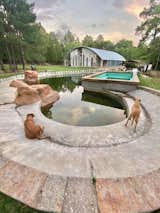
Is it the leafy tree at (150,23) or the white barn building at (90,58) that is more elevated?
the leafy tree at (150,23)

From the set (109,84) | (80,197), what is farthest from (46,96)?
(80,197)

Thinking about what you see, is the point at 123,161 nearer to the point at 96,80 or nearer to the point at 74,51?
the point at 96,80

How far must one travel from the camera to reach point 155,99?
7328mm

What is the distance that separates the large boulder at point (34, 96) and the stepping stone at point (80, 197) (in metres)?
5.15

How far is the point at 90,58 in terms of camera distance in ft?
113

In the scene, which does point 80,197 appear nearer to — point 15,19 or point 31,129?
point 31,129

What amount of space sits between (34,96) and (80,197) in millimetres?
5892

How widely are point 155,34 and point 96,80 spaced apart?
43.7 ft

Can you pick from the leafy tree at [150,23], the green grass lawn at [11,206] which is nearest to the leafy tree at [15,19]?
the leafy tree at [150,23]

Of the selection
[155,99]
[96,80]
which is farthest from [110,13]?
[155,99]

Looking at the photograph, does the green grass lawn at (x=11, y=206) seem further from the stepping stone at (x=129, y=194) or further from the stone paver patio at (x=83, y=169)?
the stepping stone at (x=129, y=194)

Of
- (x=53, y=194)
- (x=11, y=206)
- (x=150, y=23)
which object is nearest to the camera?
(x=11, y=206)

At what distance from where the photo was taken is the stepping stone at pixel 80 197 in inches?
77.8

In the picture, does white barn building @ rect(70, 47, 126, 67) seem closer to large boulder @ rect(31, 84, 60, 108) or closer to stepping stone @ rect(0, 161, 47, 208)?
large boulder @ rect(31, 84, 60, 108)
